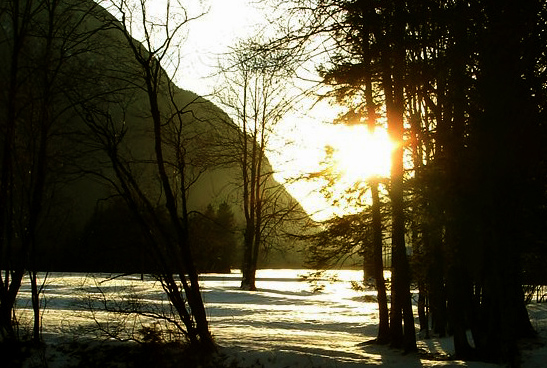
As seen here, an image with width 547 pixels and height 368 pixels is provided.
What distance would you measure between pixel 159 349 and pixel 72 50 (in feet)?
22.6

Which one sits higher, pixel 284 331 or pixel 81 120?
pixel 81 120

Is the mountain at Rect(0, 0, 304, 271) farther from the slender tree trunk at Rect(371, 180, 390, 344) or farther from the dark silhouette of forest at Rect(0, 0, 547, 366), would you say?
the slender tree trunk at Rect(371, 180, 390, 344)

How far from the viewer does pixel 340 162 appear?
535 inches

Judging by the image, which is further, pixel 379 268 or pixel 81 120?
pixel 379 268

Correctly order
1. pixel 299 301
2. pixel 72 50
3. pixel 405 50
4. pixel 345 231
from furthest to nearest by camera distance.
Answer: pixel 299 301, pixel 345 231, pixel 72 50, pixel 405 50

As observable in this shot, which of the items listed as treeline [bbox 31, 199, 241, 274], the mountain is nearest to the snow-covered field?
treeline [bbox 31, 199, 241, 274]

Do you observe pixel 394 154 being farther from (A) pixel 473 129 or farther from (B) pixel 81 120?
(B) pixel 81 120

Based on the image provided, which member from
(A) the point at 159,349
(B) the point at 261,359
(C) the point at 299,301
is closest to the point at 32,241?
(A) the point at 159,349

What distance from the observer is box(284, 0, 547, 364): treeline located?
8.62 meters

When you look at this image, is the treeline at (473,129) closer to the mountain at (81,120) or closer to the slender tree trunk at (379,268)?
the slender tree trunk at (379,268)

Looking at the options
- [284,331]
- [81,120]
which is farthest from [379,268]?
[81,120]

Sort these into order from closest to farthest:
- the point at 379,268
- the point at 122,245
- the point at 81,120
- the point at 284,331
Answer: the point at 122,245, the point at 81,120, the point at 379,268, the point at 284,331

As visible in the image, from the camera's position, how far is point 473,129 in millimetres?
10055

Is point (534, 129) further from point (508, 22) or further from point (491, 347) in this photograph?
point (491, 347)
